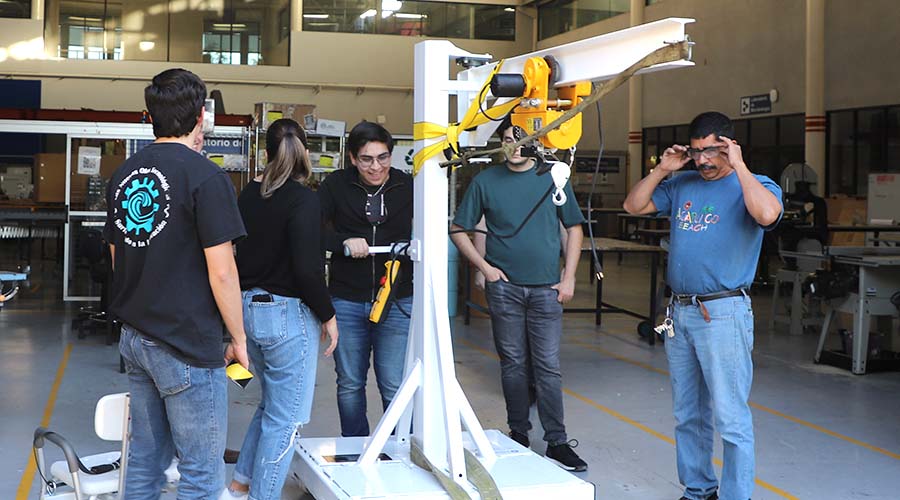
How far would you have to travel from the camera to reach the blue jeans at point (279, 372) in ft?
11.0

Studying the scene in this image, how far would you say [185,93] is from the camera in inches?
101

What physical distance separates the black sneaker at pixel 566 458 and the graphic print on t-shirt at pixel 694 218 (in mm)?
1271

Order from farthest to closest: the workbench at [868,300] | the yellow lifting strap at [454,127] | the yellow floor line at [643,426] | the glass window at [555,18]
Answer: the glass window at [555,18]
the workbench at [868,300]
the yellow floor line at [643,426]
the yellow lifting strap at [454,127]

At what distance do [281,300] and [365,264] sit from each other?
0.69 metres

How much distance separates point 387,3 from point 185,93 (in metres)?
20.9

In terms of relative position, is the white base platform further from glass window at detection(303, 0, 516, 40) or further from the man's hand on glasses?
glass window at detection(303, 0, 516, 40)

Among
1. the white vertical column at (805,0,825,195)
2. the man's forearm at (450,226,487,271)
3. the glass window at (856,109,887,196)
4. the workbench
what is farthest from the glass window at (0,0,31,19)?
the man's forearm at (450,226,487,271)

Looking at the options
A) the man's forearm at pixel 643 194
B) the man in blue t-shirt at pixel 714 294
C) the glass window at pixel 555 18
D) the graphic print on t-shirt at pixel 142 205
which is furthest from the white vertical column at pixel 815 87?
the graphic print on t-shirt at pixel 142 205

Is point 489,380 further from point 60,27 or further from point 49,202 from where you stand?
point 60,27

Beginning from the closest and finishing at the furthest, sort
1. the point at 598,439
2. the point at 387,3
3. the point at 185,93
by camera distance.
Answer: the point at 185,93 < the point at 598,439 < the point at 387,3

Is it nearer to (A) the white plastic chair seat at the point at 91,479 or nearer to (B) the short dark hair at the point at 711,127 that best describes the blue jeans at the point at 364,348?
(A) the white plastic chair seat at the point at 91,479

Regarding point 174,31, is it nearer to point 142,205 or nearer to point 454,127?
point 454,127

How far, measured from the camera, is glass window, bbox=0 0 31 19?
67.3ft

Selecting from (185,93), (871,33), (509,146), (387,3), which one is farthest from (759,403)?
(387,3)
